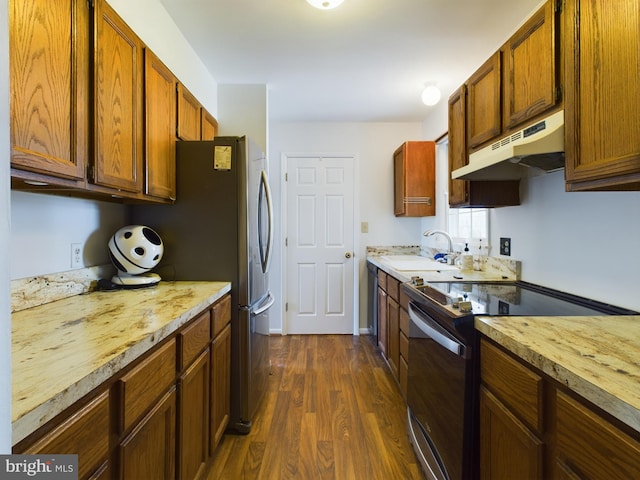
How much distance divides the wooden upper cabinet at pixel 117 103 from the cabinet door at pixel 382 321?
2.08 m

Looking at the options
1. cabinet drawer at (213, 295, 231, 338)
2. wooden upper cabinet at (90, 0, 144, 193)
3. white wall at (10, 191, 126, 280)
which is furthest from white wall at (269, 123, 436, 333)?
white wall at (10, 191, 126, 280)

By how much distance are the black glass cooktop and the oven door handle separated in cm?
14

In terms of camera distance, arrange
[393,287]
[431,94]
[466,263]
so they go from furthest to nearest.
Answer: [431,94], [393,287], [466,263]

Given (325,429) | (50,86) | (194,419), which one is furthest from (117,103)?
(325,429)

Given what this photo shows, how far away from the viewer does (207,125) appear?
2.33 metres

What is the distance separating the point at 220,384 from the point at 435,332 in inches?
43.8

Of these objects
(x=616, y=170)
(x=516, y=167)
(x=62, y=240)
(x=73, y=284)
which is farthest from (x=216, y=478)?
(x=516, y=167)

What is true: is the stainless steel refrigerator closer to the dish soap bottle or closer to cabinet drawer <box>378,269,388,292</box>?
cabinet drawer <box>378,269,388,292</box>

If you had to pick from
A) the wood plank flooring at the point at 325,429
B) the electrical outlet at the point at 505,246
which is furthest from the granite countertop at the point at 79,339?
the electrical outlet at the point at 505,246

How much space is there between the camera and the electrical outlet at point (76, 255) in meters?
1.38

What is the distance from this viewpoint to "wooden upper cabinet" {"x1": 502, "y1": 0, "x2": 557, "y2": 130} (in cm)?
124

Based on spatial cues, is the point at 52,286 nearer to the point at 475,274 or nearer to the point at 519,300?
the point at 519,300

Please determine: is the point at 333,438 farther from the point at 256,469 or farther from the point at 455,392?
the point at 455,392

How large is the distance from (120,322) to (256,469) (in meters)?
1.09
